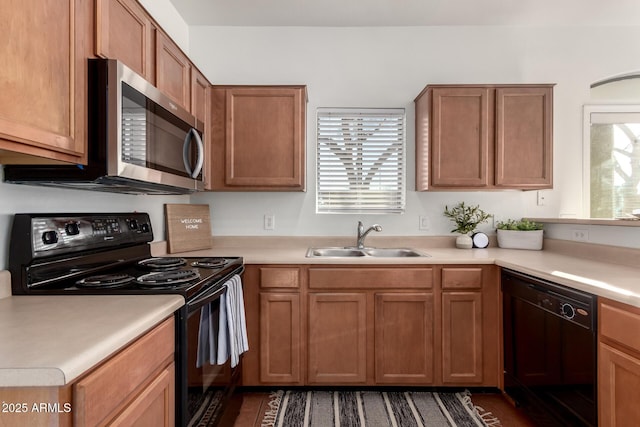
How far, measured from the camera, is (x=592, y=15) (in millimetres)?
2658

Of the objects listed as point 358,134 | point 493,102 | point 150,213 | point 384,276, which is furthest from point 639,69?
point 150,213

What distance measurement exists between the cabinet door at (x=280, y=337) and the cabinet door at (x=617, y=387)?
1.50 m

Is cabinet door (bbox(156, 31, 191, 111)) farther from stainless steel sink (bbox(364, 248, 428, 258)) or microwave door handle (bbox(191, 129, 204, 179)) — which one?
stainless steel sink (bbox(364, 248, 428, 258))

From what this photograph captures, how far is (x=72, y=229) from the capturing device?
148 cm

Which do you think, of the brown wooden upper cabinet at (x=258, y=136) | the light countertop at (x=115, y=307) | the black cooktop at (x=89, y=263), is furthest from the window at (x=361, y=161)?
the black cooktop at (x=89, y=263)

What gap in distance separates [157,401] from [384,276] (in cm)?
146

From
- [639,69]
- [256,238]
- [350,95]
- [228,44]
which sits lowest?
[256,238]

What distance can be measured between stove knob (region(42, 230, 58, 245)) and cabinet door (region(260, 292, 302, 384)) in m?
1.14

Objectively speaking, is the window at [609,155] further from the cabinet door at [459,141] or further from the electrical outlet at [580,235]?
the cabinet door at [459,141]

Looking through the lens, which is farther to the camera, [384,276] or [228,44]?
[228,44]

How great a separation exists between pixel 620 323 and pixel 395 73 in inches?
87.2

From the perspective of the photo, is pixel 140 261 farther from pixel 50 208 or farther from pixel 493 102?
pixel 493 102

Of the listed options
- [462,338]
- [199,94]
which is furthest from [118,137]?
[462,338]

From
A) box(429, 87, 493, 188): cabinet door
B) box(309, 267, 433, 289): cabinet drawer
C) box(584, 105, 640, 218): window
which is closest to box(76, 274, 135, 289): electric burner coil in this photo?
box(309, 267, 433, 289): cabinet drawer
